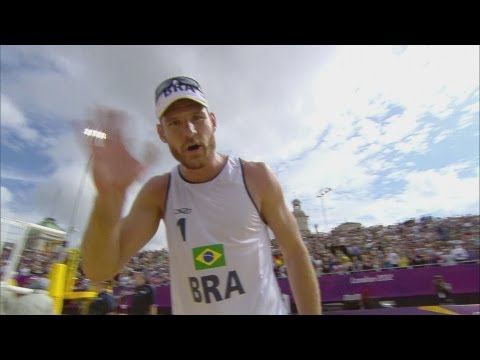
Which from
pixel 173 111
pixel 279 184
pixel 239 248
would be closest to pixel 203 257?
pixel 239 248

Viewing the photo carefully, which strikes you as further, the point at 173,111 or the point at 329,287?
the point at 329,287

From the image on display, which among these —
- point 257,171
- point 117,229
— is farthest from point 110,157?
point 257,171

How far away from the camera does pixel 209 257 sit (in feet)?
5.51

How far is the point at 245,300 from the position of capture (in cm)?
163

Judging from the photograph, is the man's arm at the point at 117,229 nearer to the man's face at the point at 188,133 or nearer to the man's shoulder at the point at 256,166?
the man's face at the point at 188,133

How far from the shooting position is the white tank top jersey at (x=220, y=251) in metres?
1.65

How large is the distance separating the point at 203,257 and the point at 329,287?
8.51 metres

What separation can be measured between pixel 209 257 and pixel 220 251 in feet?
0.21

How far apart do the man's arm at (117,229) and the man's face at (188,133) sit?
267mm

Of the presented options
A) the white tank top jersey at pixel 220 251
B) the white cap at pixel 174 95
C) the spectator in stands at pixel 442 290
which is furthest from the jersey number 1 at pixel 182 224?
Answer: the spectator in stands at pixel 442 290

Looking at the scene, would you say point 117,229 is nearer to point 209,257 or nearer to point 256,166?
point 209,257
